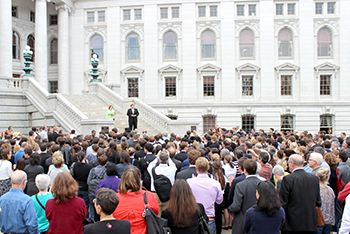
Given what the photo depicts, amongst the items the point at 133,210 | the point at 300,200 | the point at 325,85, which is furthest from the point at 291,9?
the point at 133,210

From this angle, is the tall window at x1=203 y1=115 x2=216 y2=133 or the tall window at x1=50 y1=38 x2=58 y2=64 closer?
the tall window at x1=203 y1=115 x2=216 y2=133

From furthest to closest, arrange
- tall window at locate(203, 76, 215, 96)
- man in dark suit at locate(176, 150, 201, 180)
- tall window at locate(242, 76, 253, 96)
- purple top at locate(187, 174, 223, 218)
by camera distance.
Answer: tall window at locate(203, 76, 215, 96), tall window at locate(242, 76, 253, 96), man in dark suit at locate(176, 150, 201, 180), purple top at locate(187, 174, 223, 218)

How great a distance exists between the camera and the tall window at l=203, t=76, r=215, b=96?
115 ft

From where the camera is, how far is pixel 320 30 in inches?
1359

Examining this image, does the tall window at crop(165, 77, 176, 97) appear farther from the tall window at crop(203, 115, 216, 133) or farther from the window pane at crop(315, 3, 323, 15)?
the window pane at crop(315, 3, 323, 15)

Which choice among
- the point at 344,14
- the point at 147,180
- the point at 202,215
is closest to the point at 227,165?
the point at 147,180

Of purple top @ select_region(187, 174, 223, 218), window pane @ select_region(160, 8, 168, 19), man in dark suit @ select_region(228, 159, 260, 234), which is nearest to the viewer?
man in dark suit @ select_region(228, 159, 260, 234)

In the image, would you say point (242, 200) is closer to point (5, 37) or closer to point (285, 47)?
point (5, 37)

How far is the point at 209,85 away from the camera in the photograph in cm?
3503

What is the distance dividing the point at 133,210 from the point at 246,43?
3264 centimetres

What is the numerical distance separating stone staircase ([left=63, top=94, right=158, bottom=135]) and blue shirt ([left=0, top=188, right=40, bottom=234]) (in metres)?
16.8

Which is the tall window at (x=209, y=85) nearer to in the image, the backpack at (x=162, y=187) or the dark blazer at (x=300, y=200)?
the backpack at (x=162, y=187)

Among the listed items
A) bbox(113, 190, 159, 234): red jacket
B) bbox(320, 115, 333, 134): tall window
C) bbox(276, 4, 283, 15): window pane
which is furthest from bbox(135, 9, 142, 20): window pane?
bbox(113, 190, 159, 234): red jacket

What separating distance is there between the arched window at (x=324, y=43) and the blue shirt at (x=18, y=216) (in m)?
35.5
